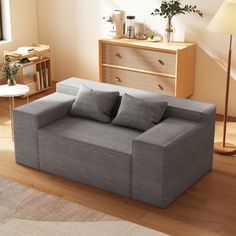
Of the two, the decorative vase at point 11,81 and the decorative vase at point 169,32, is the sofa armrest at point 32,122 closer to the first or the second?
the decorative vase at point 11,81

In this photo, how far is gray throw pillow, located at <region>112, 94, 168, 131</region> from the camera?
4680 millimetres

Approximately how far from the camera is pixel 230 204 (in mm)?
4332

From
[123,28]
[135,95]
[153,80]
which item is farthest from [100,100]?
[123,28]

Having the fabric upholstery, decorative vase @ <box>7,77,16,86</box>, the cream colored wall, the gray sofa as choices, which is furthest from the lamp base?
the cream colored wall

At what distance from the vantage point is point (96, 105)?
4945 millimetres

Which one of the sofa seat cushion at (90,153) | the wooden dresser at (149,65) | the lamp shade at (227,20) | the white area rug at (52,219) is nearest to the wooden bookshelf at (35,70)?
the wooden dresser at (149,65)

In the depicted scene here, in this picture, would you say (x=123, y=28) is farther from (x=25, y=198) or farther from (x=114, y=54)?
(x=25, y=198)

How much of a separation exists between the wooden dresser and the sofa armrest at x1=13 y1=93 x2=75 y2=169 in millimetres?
1482

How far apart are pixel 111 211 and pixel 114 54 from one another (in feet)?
8.80

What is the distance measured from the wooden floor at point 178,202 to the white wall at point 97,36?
1361 millimetres

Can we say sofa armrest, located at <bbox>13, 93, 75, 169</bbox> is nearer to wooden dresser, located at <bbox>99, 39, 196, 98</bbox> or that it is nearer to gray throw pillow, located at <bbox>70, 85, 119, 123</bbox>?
gray throw pillow, located at <bbox>70, 85, 119, 123</bbox>

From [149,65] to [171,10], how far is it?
65 centimetres

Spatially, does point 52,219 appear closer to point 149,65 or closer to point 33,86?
point 149,65

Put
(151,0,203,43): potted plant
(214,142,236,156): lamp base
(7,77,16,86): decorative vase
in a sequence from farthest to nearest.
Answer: (151,0,203,43): potted plant
(7,77,16,86): decorative vase
(214,142,236,156): lamp base
